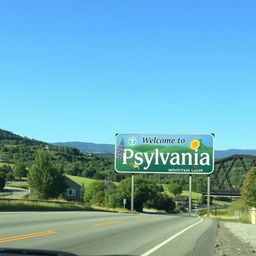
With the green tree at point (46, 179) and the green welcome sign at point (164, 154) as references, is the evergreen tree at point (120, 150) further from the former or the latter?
the green tree at point (46, 179)

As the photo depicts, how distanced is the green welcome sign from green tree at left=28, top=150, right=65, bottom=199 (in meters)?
22.2

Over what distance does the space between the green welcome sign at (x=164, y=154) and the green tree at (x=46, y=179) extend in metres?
22.2

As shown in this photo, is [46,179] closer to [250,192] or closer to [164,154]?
[164,154]

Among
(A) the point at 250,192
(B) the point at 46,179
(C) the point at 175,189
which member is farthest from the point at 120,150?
(C) the point at 175,189

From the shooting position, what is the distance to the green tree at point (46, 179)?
8262 centimetres

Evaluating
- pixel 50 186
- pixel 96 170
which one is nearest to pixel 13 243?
pixel 50 186

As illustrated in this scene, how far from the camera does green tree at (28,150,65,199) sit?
271ft

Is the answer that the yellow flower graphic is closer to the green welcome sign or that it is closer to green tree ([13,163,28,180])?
the green welcome sign

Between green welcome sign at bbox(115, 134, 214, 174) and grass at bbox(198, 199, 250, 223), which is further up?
green welcome sign at bbox(115, 134, 214, 174)

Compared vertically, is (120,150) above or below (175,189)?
above

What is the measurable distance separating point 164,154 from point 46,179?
26994 millimetres

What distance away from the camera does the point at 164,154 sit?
62.6 m

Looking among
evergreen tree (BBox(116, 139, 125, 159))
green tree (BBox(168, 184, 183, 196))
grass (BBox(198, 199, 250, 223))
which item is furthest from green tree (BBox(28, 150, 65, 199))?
green tree (BBox(168, 184, 183, 196))

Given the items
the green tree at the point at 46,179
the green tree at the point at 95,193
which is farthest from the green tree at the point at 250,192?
the green tree at the point at 95,193
